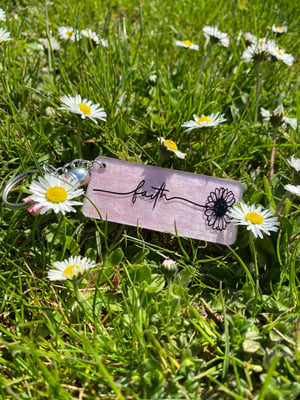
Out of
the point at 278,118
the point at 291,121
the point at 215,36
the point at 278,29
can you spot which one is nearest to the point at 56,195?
the point at 278,118

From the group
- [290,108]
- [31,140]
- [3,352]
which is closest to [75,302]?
[3,352]

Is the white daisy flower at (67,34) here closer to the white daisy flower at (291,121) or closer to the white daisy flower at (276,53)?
the white daisy flower at (276,53)

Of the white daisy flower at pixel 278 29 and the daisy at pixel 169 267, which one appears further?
the white daisy flower at pixel 278 29

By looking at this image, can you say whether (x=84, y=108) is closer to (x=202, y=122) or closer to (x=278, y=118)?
(x=202, y=122)

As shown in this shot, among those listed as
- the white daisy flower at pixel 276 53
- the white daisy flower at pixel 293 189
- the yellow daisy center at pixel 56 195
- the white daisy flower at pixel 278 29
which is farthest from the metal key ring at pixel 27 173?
the white daisy flower at pixel 278 29

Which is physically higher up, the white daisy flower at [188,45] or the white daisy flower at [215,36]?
the white daisy flower at [215,36]

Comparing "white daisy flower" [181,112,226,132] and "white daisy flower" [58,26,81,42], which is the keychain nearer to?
"white daisy flower" [181,112,226,132]
